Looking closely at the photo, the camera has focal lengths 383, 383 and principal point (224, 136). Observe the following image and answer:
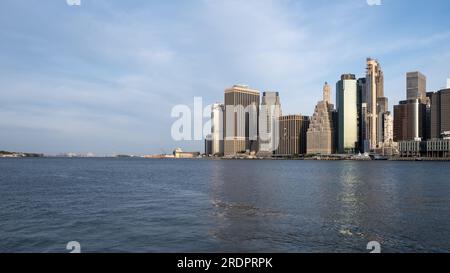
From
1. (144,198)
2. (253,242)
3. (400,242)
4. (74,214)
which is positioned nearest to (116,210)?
(74,214)

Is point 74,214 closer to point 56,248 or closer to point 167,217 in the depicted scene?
point 167,217

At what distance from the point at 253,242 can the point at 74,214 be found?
1909 centimetres
